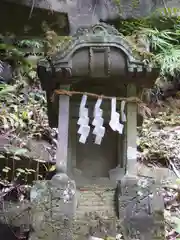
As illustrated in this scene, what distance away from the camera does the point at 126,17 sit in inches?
225

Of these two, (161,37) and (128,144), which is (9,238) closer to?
(128,144)

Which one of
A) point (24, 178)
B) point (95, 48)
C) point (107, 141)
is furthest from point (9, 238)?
point (95, 48)

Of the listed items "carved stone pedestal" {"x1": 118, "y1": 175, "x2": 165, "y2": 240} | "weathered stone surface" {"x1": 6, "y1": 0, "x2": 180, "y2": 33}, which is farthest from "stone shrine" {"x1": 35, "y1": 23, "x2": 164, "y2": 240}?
"weathered stone surface" {"x1": 6, "y1": 0, "x2": 180, "y2": 33}

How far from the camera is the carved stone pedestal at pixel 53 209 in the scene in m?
2.68

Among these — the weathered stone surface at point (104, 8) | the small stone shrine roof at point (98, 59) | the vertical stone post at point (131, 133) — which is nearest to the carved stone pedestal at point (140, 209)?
the vertical stone post at point (131, 133)

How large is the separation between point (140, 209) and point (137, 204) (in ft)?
0.14

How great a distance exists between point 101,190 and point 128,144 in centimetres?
43

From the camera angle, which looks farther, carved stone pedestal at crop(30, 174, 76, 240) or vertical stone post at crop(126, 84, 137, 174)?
vertical stone post at crop(126, 84, 137, 174)

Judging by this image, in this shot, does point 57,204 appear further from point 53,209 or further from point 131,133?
point 131,133

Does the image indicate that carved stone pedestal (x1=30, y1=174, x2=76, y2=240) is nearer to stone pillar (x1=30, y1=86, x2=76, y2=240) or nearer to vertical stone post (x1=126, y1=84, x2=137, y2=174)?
stone pillar (x1=30, y1=86, x2=76, y2=240)

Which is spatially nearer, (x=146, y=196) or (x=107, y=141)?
(x=146, y=196)

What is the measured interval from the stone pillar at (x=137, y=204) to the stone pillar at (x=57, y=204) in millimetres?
372

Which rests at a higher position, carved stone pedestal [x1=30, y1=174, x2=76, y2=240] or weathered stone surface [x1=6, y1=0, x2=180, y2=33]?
weathered stone surface [x1=6, y1=0, x2=180, y2=33]

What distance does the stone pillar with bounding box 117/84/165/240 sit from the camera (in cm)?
267
